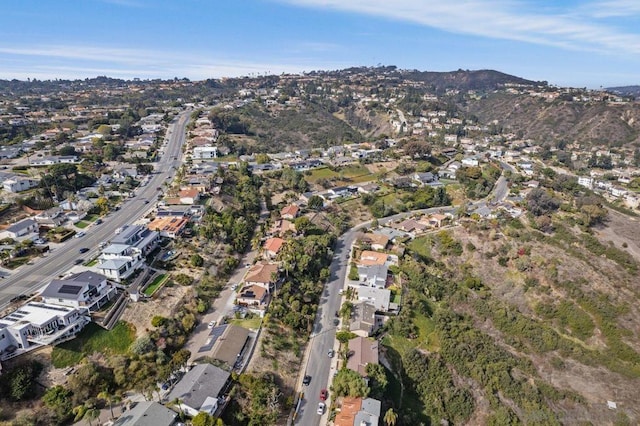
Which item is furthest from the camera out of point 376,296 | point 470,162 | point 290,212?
point 470,162

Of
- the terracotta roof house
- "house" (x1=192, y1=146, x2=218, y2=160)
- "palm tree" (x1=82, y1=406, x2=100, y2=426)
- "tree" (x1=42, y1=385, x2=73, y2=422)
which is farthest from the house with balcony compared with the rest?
"house" (x1=192, y1=146, x2=218, y2=160)

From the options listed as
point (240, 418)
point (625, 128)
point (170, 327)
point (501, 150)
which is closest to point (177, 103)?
point (501, 150)

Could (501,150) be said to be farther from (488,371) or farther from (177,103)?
(177,103)

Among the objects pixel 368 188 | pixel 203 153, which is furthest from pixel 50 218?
pixel 368 188

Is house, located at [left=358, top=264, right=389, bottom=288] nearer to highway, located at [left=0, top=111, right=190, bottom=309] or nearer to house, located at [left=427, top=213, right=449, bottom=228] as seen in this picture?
house, located at [left=427, top=213, right=449, bottom=228]

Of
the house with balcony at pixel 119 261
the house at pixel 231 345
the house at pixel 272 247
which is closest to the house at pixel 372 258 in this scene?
the house at pixel 272 247

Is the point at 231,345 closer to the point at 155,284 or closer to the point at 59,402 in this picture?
the point at 155,284
